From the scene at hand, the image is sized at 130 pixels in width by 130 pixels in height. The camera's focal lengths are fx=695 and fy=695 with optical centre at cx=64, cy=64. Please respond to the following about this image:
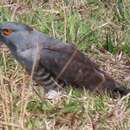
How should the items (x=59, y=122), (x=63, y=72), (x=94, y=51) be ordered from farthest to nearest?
1. (x=94, y=51)
2. (x=63, y=72)
3. (x=59, y=122)

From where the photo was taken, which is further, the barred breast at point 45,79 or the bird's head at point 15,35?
the bird's head at point 15,35

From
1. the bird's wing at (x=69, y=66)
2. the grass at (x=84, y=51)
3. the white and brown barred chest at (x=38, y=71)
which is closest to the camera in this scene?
the grass at (x=84, y=51)

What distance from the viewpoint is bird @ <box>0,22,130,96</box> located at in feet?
19.4

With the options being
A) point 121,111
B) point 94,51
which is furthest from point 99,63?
point 121,111

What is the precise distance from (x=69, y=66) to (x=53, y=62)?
0.19 m

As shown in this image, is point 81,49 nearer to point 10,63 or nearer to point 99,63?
point 99,63

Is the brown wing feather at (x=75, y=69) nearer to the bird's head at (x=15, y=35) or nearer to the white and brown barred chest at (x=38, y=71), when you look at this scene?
the white and brown barred chest at (x=38, y=71)

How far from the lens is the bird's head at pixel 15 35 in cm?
603

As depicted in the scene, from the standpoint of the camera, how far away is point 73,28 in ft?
22.9

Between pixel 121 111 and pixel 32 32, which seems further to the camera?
pixel 32 32

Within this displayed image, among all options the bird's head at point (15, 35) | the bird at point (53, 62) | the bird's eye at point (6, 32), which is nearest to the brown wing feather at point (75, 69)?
the bird at point (53, 62)

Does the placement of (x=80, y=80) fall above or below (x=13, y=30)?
below

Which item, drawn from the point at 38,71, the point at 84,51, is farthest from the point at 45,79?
the point at 84,51

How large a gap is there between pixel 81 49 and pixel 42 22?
0.57m
